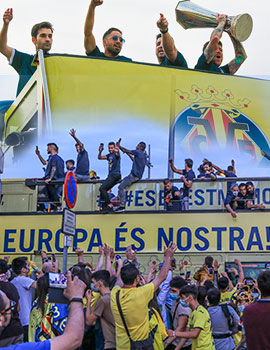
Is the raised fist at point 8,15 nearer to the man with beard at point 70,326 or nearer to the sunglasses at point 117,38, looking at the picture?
the sunglasses at point 117,38

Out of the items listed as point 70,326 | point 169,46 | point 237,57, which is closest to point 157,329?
point 70,326

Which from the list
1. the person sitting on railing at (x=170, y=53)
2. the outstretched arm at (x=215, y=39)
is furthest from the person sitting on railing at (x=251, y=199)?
the outstretched arm at (x=215, y=39)

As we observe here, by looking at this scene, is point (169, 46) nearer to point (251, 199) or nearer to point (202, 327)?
point (251, 199)

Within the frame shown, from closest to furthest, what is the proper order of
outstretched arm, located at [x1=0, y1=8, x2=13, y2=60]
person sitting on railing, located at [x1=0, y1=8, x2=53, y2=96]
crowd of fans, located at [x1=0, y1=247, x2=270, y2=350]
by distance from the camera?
1. crowd of fans, located at [x1=0, y1=247, x2=270, y2=350]
2. outstretched arm, located at [x1=0, y1=8, x2=13, y2=60]
3. person sitting on railing, located at [x1=0, y1=8, x2=53, y2=96]

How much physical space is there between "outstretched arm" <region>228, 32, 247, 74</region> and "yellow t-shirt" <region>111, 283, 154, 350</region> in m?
14.7

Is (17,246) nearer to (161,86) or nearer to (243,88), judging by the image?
(161,86)

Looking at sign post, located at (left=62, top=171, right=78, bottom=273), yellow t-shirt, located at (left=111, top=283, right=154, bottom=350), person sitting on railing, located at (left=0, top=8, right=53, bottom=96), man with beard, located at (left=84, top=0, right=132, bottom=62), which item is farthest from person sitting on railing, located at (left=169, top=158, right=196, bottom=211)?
yellow t-shirt, located at (left=111, top=283, right=154, bottom=350)

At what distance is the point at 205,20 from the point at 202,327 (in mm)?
13944

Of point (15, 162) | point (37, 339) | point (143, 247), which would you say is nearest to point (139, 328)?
point (37, 339)

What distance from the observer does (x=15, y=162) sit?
15.9 m

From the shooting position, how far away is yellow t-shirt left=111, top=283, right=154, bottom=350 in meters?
5.43

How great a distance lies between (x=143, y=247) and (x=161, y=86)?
208 inches

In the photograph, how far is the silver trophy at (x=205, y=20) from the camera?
18.4 metres

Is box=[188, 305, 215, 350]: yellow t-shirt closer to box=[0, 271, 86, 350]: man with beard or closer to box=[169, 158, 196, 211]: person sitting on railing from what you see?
box=[0, 271, 86, 350]: man with beard
